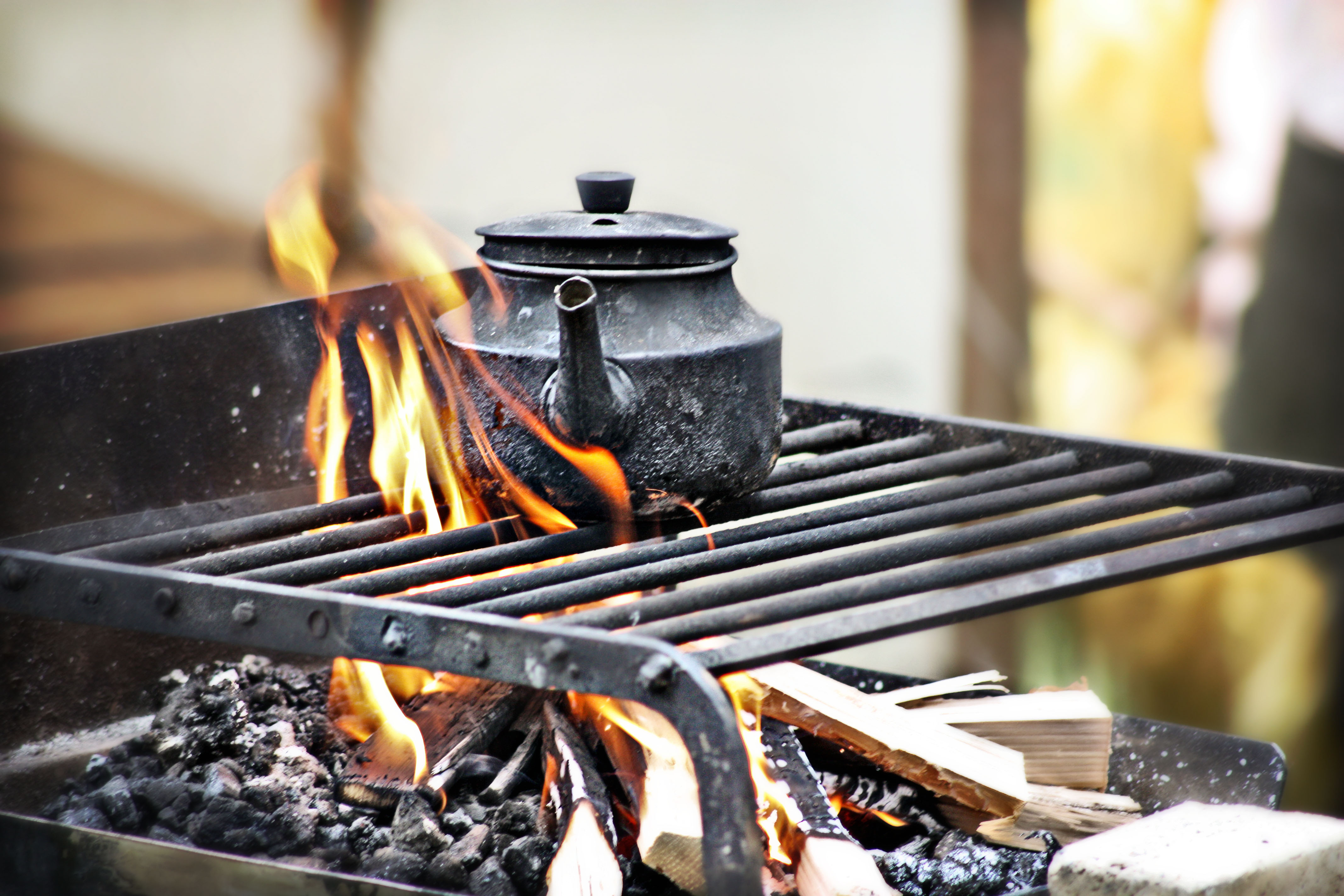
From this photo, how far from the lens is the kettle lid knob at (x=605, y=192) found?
1376 millimetres

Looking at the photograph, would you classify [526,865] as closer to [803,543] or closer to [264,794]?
[264,794]

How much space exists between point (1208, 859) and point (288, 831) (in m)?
0.96

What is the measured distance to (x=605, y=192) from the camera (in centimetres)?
138

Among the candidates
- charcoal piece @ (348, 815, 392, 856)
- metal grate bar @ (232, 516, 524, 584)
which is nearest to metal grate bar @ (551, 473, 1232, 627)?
metal grate bar @ (232, 516, 524, 584)

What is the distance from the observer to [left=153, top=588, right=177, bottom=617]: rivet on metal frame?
1098 millimetres

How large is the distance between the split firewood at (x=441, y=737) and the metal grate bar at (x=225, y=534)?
26 centimetres

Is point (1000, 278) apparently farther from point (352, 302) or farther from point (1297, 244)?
point (352, 302)

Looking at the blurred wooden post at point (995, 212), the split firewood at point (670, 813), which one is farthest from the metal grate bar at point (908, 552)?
the blurred wooden post at point (995, 212)

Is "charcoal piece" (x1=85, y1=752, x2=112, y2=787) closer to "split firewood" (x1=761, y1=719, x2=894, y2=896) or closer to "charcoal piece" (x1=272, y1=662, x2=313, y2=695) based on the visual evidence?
"charcoal piece" (x1=272, y1=662, x2=313, y2=695)

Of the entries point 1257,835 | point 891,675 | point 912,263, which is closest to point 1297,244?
point 912,263

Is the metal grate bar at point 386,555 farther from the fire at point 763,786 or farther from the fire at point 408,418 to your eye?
the fire at point 763,786

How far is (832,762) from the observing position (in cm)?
154

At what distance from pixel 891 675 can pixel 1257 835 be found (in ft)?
1.87

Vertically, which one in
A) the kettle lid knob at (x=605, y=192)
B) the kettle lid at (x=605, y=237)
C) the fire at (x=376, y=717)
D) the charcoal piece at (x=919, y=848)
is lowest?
the charcoal piece at (x=919, y=848)
